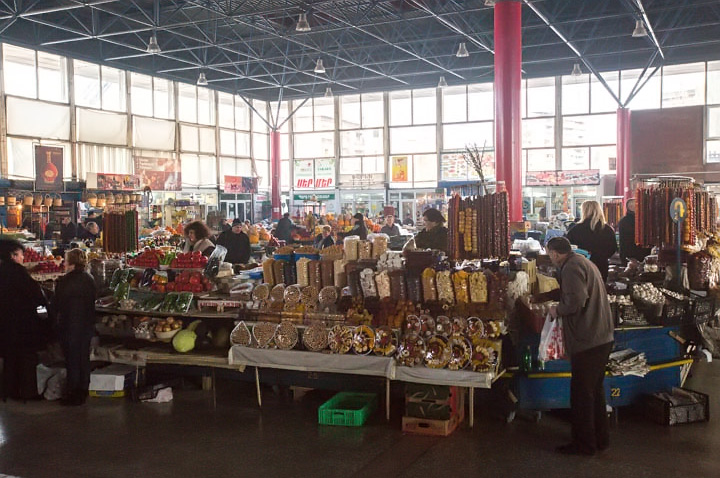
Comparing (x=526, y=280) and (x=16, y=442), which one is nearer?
(x=16, y=442)

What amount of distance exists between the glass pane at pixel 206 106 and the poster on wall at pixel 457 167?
8501 mm

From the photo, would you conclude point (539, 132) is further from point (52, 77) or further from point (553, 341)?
point (553, 341)

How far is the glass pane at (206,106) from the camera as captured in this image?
986 inches

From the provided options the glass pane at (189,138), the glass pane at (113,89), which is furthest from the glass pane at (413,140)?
the glass pane at (113,89)

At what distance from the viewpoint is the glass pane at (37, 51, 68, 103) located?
762 inches

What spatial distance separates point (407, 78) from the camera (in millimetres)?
24797

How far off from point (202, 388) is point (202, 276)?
1.07 m

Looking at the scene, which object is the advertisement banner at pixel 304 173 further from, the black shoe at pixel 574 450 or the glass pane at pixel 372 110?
the black shoe at pixel 574 450

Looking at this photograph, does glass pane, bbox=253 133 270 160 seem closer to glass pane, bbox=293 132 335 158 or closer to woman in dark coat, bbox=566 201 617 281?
glass pane, bbox=293 132 335 158

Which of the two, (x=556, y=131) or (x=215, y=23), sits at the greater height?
(x=215, y=23)

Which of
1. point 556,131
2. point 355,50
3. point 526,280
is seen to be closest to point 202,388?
point 526,280

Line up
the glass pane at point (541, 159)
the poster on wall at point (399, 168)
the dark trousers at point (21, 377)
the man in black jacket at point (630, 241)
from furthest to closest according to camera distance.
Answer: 1. the poster on wall at point (399, 168)
2. the glass pane at point (541, 159)
3. the man in black jacket at point (630, 241)
4. the dark trousers at point (21, 377)

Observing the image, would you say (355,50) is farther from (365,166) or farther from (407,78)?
(365,166)

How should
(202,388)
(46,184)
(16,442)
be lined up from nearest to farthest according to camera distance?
(16,442), (202,388), (46,184)
